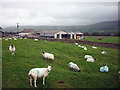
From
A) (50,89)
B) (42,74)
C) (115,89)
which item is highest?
(42,74)

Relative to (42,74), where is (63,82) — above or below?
below

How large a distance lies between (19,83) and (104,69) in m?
9.99

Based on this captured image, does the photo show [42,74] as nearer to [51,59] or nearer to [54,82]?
[54,82]

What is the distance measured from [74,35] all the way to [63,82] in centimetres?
5112

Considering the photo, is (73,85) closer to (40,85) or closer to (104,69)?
(40,85)

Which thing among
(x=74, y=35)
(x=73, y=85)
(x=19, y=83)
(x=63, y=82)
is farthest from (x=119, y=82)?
(x=74, y=35)

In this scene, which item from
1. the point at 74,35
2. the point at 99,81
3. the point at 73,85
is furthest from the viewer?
the point at 74,35

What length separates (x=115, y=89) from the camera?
920cm

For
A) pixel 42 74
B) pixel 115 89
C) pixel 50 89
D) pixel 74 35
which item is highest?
pixel 74 35

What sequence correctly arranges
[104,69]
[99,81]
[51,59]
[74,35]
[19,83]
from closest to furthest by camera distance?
[19,83]
[99,81]
[104,69]
[51,59]
[74,35]

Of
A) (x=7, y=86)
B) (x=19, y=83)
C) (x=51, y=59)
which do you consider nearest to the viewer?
(x=7, y=86)

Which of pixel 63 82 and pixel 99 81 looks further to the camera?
pixel 99 81

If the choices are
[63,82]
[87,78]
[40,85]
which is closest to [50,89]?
[40,85]

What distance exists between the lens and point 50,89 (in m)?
8.11
